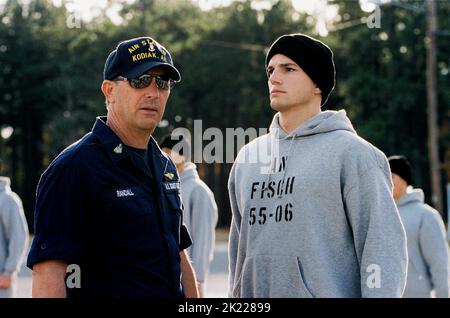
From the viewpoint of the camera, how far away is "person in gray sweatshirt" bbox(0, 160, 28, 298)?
936 centimetres

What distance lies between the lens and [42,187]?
3.88m

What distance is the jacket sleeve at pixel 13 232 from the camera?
9.36 metres

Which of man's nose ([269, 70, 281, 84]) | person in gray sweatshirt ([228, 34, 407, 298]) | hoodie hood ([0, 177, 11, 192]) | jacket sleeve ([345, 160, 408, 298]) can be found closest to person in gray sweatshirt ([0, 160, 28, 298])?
hoodie hood ([0, 177, 11, 192])

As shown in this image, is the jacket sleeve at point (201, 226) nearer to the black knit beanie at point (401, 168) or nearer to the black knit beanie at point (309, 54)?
the black knit beanie at point (401, 168)

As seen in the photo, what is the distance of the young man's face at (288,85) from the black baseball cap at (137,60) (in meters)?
0.50

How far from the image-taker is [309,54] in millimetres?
4504

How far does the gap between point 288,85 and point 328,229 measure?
691mm

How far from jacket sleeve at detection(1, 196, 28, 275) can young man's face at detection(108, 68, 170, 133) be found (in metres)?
5.41

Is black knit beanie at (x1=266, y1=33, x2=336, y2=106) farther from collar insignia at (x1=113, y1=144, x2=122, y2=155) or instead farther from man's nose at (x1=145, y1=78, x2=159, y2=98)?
collar insignia at (x1=113, y1=144, x2=122, y2=155)

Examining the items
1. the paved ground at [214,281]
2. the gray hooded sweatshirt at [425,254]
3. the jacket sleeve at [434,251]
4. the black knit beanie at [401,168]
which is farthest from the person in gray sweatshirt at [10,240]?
the paved ground at [214,281]

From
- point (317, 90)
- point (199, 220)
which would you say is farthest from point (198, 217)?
point (317, 90)

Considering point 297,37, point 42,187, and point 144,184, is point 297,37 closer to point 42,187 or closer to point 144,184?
point 144,184

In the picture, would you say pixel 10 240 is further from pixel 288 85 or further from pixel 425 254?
pixel 288 85
